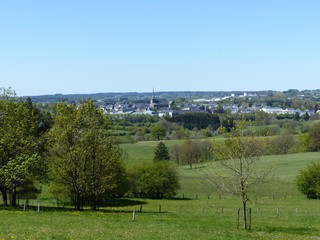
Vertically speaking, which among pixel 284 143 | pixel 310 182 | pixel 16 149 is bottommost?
pixel 284 143

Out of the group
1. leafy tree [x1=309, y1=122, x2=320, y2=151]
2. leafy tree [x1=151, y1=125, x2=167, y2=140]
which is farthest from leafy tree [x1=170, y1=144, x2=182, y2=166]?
leafy tree [x1=151, y1=125, x2=167, y2=140]

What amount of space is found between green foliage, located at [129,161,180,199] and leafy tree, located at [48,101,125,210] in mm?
29489

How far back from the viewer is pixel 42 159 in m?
39.1

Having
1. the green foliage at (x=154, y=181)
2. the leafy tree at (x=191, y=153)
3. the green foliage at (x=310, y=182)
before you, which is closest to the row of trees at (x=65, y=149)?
the green foliage at (x=154, y=181)

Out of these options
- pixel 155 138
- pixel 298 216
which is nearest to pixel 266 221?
pixel 298 216

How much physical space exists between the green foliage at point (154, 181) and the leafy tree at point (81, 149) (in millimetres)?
29489

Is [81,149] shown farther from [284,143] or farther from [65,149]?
[284,143]

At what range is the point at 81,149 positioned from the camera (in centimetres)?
3694

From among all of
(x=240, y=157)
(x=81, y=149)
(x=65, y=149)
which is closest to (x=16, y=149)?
(x=65, y=149)

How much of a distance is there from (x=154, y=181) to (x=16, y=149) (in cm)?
3380

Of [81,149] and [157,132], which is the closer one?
[81,149]

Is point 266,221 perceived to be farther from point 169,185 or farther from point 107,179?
point 169,185

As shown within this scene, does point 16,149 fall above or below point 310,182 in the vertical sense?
above

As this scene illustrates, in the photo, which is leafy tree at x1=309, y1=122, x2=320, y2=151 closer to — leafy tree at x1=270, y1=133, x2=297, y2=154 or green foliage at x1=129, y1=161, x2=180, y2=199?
leafy tree at x1=270, y1=133, x2=297, y2=154
